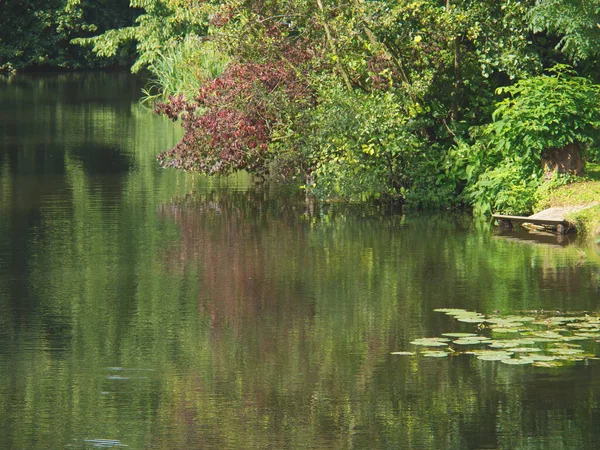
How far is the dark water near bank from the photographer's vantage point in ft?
27.5

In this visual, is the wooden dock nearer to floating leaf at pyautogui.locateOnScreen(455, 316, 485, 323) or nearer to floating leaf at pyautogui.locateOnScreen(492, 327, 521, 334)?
floating leaf at pyautogui.locateOnScreen(455, 316, 485, 323)

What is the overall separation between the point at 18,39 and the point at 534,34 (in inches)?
1670

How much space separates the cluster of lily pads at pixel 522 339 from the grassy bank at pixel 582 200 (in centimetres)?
494

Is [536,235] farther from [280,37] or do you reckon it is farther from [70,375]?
[70,375]

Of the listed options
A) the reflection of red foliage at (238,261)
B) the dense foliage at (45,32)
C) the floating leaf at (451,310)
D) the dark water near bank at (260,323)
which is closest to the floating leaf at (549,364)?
the dark water near bank at (260,323)

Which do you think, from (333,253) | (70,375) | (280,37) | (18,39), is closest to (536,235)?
(333,253)

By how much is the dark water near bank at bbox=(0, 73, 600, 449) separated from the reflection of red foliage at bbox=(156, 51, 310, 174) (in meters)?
0.77

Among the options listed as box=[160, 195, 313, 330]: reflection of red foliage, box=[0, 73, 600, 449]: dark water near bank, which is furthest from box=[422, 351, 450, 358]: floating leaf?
box=[160, 195, 313, 330]: reflection of red foliage

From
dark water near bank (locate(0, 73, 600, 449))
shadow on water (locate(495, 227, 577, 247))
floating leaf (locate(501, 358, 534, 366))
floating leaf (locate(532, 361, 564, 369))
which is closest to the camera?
dark water near bank (locate(0, 73, 600, 449))

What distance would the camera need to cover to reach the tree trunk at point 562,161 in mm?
17625

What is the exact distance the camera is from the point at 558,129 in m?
17.2

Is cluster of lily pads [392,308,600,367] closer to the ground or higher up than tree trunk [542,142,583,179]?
closer to the ground

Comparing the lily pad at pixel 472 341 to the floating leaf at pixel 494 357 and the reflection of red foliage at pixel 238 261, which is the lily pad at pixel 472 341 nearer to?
the floating leaf at pixel 494 357

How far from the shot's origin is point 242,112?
2070 cm
